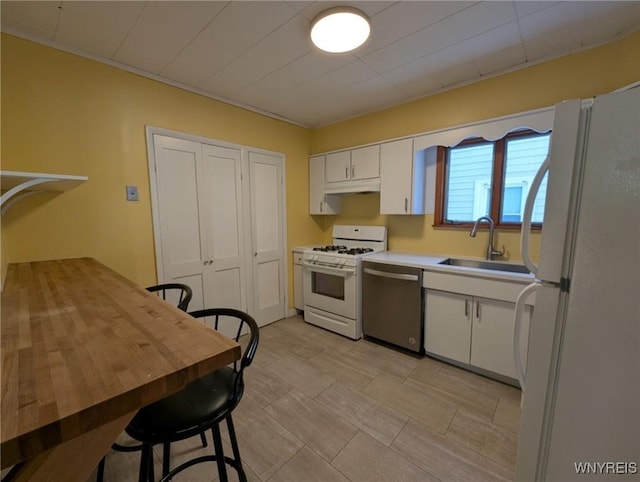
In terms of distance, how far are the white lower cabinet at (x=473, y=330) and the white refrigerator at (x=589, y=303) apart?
3.80 ft

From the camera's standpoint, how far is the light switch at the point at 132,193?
7.23ft

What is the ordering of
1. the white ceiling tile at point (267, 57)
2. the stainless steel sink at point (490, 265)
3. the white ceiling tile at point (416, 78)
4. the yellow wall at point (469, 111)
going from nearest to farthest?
the white ceiling tile at point (267, 57) → the yellow wall at point (469, 111) → the white ceiling tile at point (416, 78) → the stainless steel sink at point (490, 265)

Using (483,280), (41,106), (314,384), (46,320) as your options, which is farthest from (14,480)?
(483,280)

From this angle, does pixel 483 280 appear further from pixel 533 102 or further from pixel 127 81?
pixel 127 81

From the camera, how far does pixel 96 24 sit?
1.66 metres

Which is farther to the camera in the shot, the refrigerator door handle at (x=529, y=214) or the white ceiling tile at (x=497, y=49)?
the white ceiling tile at (x=497, y=49)

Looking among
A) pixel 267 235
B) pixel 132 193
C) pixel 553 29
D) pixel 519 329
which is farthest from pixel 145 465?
pixel 553 29

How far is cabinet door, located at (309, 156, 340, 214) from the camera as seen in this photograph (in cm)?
351

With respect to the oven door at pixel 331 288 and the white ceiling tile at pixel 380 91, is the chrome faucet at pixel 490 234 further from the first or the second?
the white ceiling tile at pixel 380 91

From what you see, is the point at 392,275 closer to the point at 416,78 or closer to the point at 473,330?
the point at 473,330

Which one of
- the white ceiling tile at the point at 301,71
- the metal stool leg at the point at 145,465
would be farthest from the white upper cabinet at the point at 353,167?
the metal stool leg at the point at 145,465

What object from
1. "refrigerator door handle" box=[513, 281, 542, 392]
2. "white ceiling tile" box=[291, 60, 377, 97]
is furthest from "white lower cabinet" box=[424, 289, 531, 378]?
"white ceiling tile" box=[291, 60, 377, 97]

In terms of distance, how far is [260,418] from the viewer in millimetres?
1796

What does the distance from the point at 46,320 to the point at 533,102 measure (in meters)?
3.24
